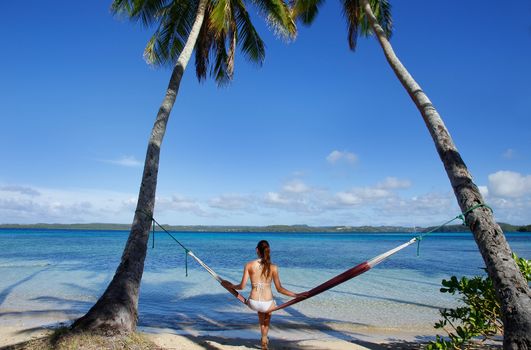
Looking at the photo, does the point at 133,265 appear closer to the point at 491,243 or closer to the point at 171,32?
the point at 491,243

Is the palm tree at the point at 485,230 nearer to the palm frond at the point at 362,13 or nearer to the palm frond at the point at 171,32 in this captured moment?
the palm frond at the point at 362,13

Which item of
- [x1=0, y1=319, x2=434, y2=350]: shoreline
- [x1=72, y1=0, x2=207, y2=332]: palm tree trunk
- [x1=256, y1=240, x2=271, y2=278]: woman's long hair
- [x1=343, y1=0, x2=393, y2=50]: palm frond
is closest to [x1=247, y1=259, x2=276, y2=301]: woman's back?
[x1=256, y1=240, x2=271, y2=278]: woman's long hair

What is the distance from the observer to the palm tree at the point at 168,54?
4.01 m

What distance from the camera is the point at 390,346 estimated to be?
539cm

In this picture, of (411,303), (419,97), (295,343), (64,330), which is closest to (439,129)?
(419,97)

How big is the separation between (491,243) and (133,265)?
3606 millimetres

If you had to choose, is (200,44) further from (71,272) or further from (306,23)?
(71,272)

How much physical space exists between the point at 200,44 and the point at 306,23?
252 centimetres

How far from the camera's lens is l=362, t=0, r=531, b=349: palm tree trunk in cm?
305

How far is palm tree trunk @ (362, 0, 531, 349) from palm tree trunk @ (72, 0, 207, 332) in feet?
11.1

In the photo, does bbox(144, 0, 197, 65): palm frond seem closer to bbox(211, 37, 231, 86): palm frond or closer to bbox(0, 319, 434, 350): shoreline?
bbox(211, 37, 231, 86): palm frond

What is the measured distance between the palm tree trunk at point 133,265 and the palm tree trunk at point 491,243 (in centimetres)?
337

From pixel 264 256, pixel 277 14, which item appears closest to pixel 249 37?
pixel 277 14

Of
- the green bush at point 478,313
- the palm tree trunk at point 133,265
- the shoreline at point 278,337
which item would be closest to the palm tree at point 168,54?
the palm tree trunk at point 133,265
